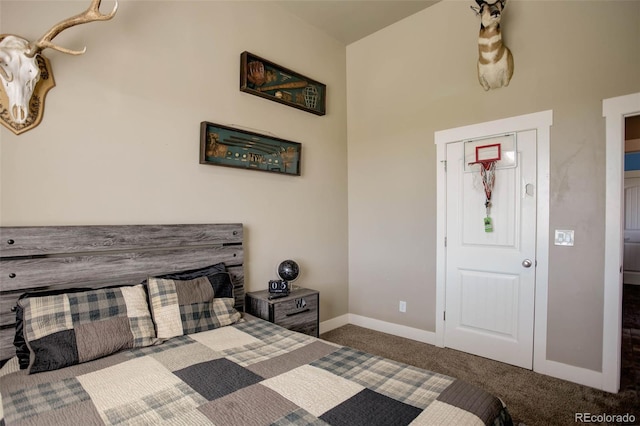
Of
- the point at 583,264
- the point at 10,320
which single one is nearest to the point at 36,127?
the point at 10,320

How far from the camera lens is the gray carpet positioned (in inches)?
84.2

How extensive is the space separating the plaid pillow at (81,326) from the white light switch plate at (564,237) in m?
2.96

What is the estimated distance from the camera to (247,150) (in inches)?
117

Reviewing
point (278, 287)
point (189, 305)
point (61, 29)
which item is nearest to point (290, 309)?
point (278, 287)

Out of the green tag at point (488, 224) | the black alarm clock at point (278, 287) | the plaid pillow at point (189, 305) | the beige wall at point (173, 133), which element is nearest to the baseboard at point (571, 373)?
the green tag at point (488, 224)

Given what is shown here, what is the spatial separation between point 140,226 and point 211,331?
2.82 feet

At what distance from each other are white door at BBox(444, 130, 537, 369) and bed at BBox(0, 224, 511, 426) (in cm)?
168

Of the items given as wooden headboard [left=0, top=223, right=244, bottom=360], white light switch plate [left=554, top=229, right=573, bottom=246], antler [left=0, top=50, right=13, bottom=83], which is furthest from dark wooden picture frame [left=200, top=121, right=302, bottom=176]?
white light switch plate [left=554, top=229, right=573, bottom=246]

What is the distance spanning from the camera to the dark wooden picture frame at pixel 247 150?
8.81ft

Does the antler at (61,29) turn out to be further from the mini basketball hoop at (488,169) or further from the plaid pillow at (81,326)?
the mini basketball hoop at (488,169)

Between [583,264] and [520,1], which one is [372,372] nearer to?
[583,264]

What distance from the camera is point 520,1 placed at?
275 cm

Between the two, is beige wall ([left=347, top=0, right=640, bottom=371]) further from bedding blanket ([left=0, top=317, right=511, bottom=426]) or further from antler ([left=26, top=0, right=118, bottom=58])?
antler ([left=26, top=0, right=118, bottom=58])

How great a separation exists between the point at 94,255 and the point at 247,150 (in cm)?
142
